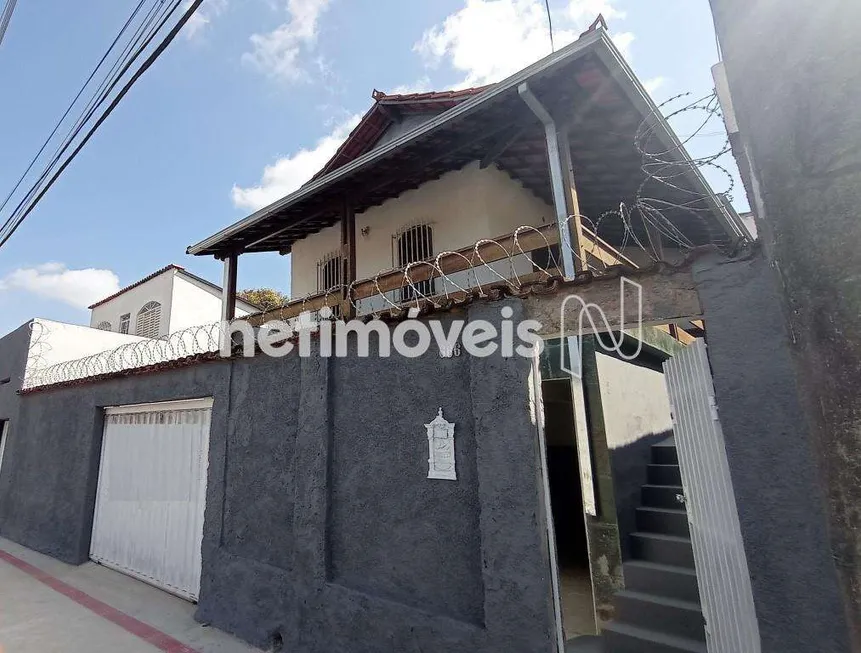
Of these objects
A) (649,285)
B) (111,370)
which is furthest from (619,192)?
(111,370)

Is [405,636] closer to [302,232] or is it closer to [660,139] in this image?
[660,139]

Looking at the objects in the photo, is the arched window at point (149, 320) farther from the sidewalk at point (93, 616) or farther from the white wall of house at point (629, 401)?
the white wall of house at point (629, 401)

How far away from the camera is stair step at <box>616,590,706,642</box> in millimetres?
3809

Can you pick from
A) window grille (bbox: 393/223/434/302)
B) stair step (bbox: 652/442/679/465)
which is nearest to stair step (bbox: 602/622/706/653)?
stair step (bbox: 652/442/679/465)

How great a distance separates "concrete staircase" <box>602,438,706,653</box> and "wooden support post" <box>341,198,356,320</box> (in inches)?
169

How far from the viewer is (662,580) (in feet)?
13.7

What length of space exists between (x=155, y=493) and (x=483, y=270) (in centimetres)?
576

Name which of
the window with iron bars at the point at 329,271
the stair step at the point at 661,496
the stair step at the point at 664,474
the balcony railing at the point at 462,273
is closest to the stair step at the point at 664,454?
the stair step at the point at 664,474

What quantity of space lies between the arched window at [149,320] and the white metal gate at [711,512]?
17.4m

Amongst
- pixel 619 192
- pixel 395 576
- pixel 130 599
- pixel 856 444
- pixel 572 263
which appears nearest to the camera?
pixel 856 444

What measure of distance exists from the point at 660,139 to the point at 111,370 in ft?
29.9

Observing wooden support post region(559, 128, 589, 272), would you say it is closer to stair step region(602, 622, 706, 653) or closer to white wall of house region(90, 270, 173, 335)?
stair step region(602, 622, 706, 653)

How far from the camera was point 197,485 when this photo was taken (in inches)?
238

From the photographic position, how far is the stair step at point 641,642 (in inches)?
147
